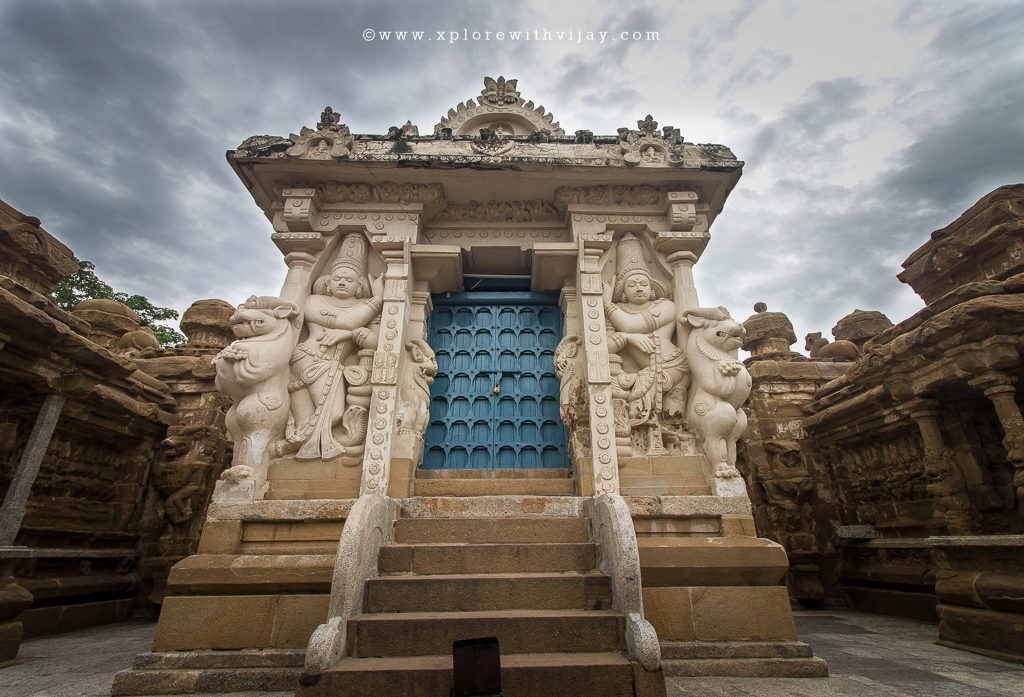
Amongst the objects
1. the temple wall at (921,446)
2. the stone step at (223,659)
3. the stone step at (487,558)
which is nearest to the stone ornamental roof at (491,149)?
the temple wall at (921,446)

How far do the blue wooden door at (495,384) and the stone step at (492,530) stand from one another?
160 cm

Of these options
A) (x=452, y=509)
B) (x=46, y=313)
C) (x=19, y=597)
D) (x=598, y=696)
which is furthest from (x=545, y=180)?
(x=19, y=597)

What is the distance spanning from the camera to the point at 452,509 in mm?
5027

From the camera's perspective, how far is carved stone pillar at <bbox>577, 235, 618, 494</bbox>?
5215mm

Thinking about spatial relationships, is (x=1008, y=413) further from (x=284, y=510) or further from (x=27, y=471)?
(x=27, y=471)

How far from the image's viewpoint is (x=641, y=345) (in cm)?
593

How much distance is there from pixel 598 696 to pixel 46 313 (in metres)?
7.11

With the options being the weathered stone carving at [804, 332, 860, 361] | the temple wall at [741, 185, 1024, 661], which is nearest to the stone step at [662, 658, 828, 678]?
the temple wall at [741, 185, 1024, 661]

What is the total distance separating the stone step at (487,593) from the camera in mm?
3859

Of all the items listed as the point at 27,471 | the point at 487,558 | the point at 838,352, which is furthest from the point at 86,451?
the point at 838,352

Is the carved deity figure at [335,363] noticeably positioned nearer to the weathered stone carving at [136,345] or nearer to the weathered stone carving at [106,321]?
the weathered stone carving at [136,345]

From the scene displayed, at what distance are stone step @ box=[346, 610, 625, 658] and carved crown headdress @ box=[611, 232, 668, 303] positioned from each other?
3962mm

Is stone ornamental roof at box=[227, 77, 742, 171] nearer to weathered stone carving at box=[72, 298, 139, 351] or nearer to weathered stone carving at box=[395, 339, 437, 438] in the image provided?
weathered stone carving at box=[395, 339, 437, 438]

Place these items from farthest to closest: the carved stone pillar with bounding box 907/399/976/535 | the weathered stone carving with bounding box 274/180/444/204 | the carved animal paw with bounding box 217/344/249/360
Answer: the weathered stone carving with bounding box 274/180/444/204, the carved stone pillar with bounding box 907/399/976/535, the carved animal paw with bounding box 217/344/249/360
